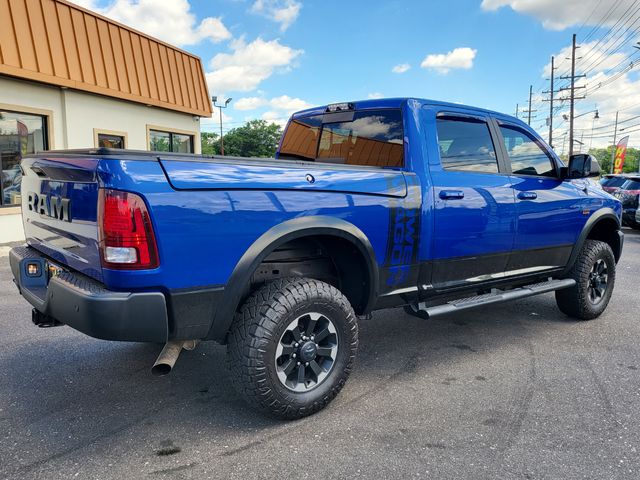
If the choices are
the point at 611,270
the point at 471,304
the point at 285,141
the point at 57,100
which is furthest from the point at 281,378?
the point at 57,100

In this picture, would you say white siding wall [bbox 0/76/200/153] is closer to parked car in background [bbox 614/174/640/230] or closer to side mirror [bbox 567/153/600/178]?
side mirror [bbox 567/153/600/178]

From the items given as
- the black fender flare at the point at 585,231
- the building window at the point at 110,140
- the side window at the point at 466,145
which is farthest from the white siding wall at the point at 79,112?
the black fender flare at the point at 585,231

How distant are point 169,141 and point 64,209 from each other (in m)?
12.4

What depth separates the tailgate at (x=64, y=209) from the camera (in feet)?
8.11

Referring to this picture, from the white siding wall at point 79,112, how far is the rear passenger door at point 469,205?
8.98 metres

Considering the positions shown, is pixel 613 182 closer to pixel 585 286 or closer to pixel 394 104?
pixel 585 286

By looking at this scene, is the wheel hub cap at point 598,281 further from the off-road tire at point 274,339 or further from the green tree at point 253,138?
the green tree at point 253,138

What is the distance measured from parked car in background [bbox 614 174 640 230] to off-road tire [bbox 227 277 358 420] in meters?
12.6

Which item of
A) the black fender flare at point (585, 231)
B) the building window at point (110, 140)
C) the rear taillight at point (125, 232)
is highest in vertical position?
the building window at point (110, 140)

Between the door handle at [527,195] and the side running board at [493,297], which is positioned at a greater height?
the door handle at [527,195]

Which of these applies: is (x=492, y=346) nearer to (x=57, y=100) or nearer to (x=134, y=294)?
(x=134, y=294)

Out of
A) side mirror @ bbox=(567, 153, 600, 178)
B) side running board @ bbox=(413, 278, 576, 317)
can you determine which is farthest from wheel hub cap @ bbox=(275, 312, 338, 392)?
side mirror @ bbox=(567, 153, 600, 178)

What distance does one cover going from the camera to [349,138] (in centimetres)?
400

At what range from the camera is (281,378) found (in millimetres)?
2848
